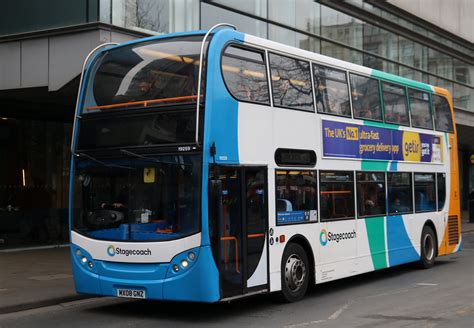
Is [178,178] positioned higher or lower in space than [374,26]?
lower

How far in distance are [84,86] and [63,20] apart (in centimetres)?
606

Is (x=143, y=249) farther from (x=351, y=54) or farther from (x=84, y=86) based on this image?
(x=351, y=54)

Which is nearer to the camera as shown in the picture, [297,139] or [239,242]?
[239,242]

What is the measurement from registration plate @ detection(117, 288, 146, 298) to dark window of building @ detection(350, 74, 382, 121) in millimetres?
5492

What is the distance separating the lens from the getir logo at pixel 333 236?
35.9ft

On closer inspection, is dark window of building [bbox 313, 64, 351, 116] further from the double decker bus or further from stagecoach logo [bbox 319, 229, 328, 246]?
stagecoach logo [bbox 319, 229, 328, 246]

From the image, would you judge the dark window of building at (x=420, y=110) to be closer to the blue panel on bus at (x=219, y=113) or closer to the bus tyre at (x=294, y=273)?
the bus tyre at (x=294, y=273)

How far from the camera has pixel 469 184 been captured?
44.8 m

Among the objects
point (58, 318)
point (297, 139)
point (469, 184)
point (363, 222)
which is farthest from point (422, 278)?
point (469, 184)

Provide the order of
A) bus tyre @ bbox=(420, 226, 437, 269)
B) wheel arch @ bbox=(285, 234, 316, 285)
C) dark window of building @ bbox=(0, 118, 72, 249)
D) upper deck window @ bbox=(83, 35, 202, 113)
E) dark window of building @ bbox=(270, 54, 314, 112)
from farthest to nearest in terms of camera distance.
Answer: dark window of building @ bbox=(0, 118, 72, 249), bus tyre @ bbox=(420, 226, 437, 269), wheel arch @ bbox=(285, 234, 316, 285), dark window of building @ bbox=(270, 54, 314, 112), upper deck window @ bbox=(83, 35, 202, 113)

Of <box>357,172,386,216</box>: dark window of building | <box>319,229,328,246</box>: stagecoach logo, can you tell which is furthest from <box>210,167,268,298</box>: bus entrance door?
→ <box>357,172,386,216</box>: dark window of building

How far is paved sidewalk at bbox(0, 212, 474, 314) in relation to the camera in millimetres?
10203

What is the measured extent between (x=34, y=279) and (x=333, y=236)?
5716 millimetres

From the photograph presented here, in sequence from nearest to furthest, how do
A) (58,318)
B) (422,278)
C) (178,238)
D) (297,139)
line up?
(178,238) → (58,318) → (297,139) → (422,278)
